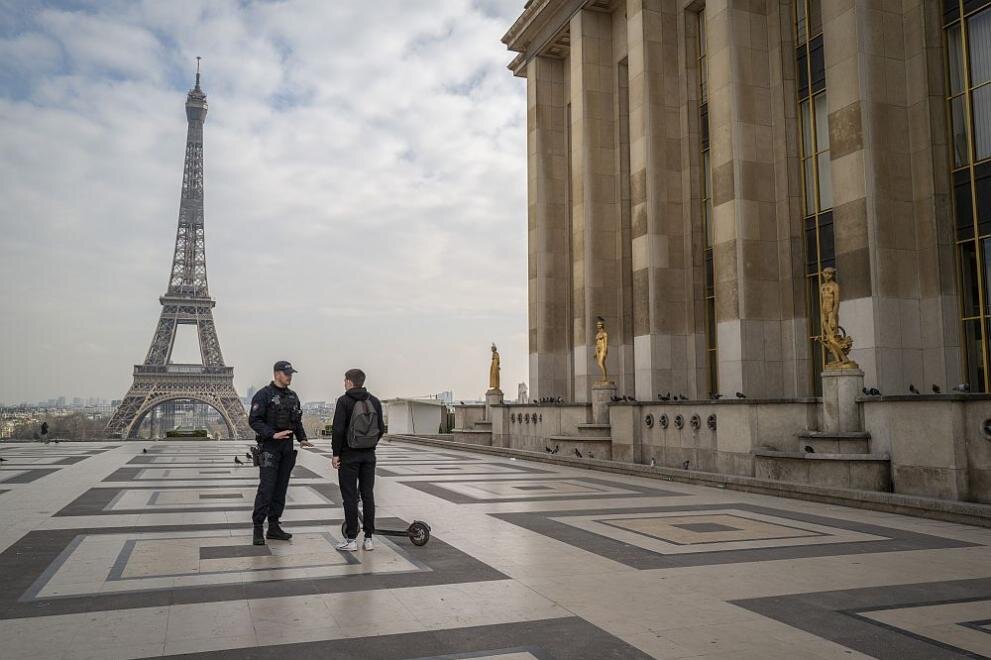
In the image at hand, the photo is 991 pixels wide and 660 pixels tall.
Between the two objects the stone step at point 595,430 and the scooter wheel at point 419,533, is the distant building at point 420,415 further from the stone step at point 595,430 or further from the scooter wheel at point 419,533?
the scooter wheel at point 419,533

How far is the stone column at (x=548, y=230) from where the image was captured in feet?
134

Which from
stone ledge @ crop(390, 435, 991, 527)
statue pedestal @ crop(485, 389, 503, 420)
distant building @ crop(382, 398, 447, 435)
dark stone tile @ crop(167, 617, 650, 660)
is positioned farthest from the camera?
distant building @ crop(382, 398, 447, 435)

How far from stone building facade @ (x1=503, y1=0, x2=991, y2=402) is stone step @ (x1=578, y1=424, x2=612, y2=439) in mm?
2705

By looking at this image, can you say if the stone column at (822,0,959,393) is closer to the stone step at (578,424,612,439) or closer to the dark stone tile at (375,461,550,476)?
the dark stone tile at (375,461,550,476)

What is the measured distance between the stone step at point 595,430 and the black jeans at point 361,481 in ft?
65.7

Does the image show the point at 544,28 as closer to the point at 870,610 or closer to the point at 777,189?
the point at 777,189

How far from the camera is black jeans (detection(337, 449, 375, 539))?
954 cm

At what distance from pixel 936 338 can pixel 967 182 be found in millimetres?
4250

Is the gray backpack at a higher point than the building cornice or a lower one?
lower

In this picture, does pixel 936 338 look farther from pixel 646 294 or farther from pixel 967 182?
pixel 646 294

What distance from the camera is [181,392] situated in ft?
344

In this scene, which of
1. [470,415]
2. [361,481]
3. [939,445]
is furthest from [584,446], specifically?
[361,481]

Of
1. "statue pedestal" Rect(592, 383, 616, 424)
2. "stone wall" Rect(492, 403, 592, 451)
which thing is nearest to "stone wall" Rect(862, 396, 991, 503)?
"statue pedestal" Rect(592, 383, 616, 424)

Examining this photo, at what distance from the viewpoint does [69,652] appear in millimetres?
5449
